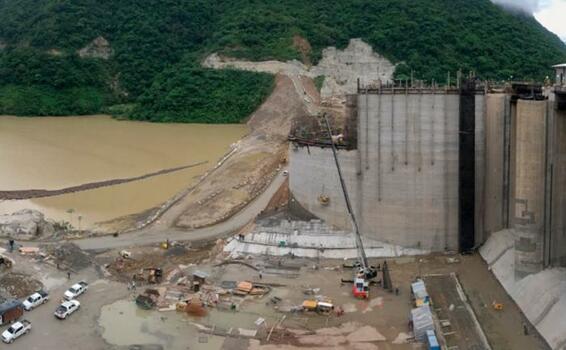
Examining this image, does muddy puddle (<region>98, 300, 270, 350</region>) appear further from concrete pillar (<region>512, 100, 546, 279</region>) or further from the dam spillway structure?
concrete pillar (<region>512, 100, 546, 279</region>)

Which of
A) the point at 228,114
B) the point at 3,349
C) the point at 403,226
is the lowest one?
the point at 3,349

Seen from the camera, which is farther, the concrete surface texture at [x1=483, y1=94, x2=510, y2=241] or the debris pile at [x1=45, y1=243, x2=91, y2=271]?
the debris pile at [x1=45, y1=243, x2=91, y2=271]

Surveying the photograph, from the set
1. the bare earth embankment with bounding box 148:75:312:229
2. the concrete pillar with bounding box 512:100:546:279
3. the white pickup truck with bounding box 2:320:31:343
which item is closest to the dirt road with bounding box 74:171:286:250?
the bare earth embankment with bounding box 148:75:312:229

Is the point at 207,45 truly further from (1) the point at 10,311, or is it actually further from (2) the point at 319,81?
(1) the point at 10,311

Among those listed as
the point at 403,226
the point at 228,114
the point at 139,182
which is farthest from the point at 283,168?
the point at 228,114

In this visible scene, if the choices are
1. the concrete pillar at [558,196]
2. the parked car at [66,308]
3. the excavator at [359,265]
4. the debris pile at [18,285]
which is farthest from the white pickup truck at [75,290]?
the concrete pillar at [558,196]

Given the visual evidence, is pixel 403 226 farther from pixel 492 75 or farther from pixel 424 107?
pixel 492 75
